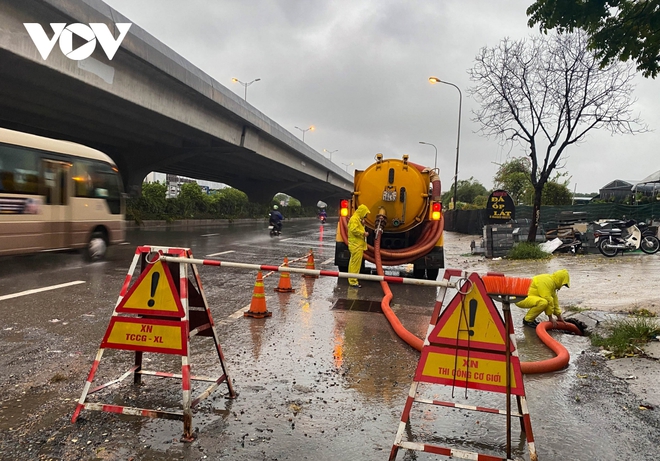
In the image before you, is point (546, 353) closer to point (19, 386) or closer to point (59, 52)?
point (19, 386)

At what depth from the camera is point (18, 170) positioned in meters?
10.7

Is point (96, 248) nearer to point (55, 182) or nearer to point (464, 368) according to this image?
point (55, 182)

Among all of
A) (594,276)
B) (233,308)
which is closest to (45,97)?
(233,308)

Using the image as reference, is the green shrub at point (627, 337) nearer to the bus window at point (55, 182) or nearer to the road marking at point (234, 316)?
the road marking at point (234, 316)

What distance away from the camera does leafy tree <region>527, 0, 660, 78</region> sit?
5164 millimetres

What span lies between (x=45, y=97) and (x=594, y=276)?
2014cm

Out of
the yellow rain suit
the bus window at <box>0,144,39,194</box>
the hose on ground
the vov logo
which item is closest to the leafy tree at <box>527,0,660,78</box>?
the yellow rain suit

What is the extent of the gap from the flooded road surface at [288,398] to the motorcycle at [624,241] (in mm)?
10910

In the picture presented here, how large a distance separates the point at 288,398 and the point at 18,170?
31.8 ft

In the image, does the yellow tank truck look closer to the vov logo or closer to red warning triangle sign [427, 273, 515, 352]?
red warning triangle sign [427, 273, 515, 352]

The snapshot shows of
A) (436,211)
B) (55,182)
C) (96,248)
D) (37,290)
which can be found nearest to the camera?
(37,290)

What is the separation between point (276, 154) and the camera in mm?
37656

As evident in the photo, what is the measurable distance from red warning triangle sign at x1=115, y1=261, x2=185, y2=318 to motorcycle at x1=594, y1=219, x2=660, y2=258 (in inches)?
613

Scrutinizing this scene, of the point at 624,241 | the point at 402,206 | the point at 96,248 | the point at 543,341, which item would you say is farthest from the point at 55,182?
the point at 624,241
